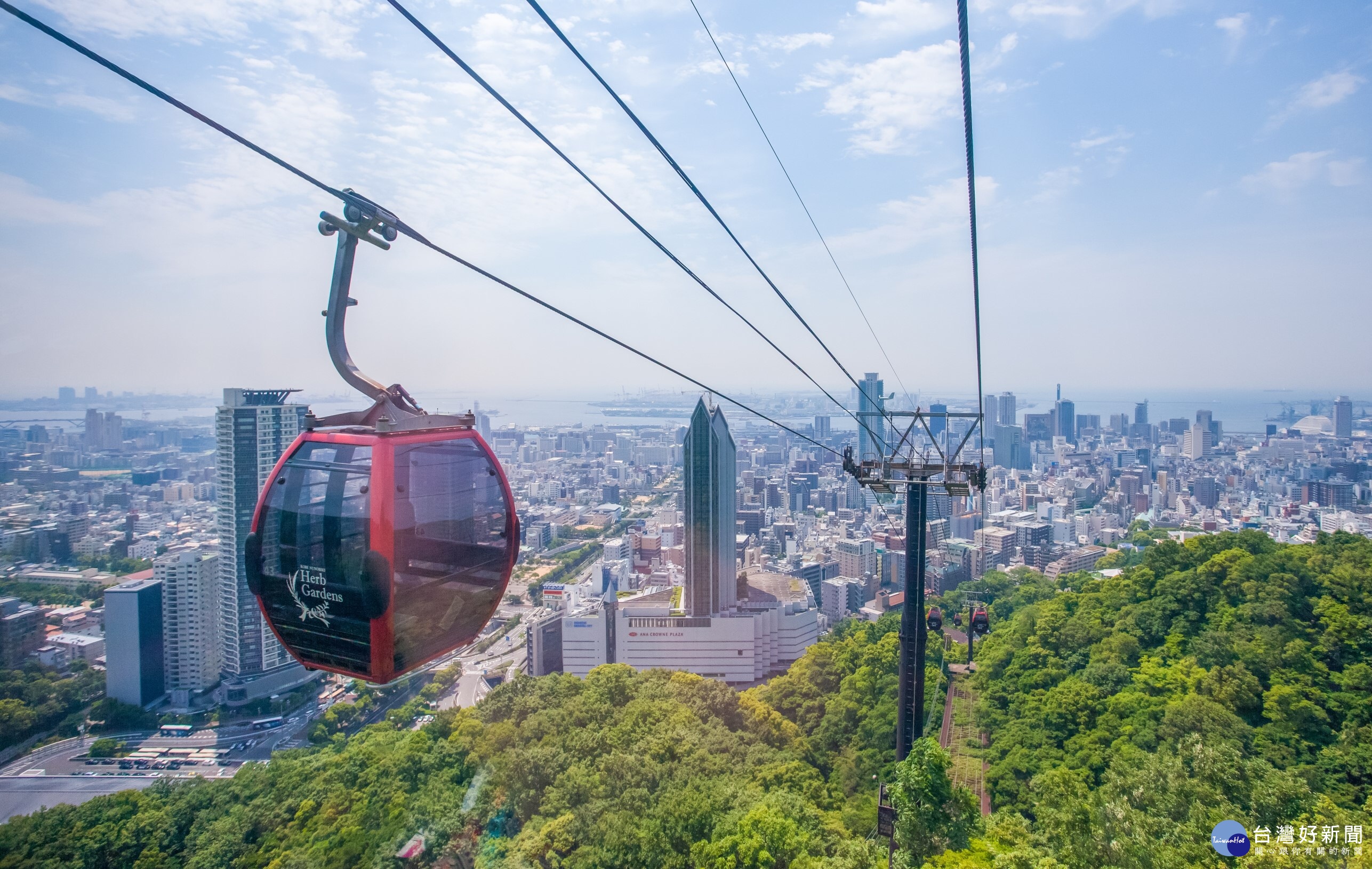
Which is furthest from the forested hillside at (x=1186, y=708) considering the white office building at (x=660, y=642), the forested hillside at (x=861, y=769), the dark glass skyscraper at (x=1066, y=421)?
the dark glass skyscraper at (x=1066, y=421)

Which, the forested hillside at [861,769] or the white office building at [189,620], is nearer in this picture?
the forested hillside at [861,769]

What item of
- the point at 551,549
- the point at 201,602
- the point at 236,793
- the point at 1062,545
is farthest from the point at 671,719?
the point at 1062,545

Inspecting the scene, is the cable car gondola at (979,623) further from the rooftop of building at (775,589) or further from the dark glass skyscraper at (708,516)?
the rooftop of building at (775,589)

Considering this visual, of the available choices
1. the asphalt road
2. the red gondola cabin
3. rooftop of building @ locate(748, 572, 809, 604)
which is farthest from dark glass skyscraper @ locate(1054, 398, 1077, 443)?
the red gondola cabin

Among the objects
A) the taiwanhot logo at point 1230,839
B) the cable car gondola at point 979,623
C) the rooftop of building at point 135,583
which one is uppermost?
the cable car gondola at point 979,623

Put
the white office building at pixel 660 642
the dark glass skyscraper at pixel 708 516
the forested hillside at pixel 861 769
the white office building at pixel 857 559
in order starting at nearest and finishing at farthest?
1. the forested hillside at pixel 861 769
2. the white office building at pixel 660 642
3. the dark glass skyscraper at pixel 708 516
4. the white office building at pixel 857 559

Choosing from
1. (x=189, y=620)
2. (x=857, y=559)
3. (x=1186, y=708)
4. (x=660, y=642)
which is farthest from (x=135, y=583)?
(x=857, y=559)

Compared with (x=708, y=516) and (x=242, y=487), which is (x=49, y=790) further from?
(x=708, y=516)
